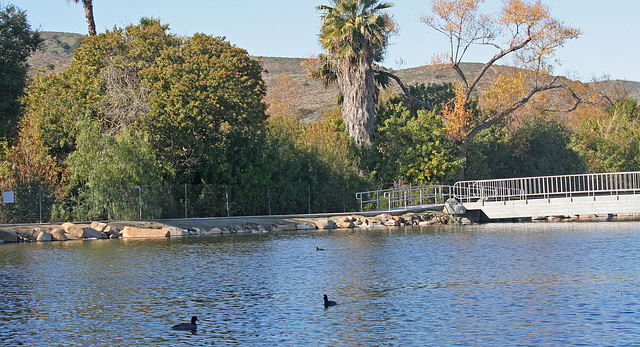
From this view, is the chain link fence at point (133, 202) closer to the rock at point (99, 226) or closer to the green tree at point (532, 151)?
the rock at point (99, 226)

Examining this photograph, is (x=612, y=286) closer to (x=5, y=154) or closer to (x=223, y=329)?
(x=223, y=329)

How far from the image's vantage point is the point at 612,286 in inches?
728

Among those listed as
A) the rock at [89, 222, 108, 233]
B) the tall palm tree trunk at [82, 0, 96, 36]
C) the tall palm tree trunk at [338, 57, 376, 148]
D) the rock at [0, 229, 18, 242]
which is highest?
the tall palm tree trunk at [82, 0, 96, 36]

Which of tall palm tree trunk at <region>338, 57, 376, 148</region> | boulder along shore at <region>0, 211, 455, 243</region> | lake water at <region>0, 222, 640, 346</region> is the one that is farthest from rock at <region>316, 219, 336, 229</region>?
tall palm tree trunk at <region>338, 57, 376, 148</region>

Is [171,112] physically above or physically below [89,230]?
above

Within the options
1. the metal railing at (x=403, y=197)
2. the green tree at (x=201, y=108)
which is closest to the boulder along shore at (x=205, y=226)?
the metal railing at (x=403, y=197)

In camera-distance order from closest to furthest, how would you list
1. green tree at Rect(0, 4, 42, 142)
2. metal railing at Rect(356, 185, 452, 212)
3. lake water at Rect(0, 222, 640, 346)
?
lake water at Rect(0, 222, 640, 346)
green tree at Rect(0, 4, 42, 142)
metal railing at Rect(356, 185, 452, 212)

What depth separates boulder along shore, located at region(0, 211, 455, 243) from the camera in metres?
33.8

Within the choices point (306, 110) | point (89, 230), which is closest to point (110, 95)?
point (89, 230)

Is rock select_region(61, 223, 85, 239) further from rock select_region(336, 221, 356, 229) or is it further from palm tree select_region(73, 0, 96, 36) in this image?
palm tree select_region(73, 0, 96, 36)

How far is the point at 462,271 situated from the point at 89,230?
2025cm

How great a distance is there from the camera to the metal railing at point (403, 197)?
45906 mm

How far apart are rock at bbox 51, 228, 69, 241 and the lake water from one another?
2.25 metres

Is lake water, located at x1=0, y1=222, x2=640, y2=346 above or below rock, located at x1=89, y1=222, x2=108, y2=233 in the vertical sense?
below
